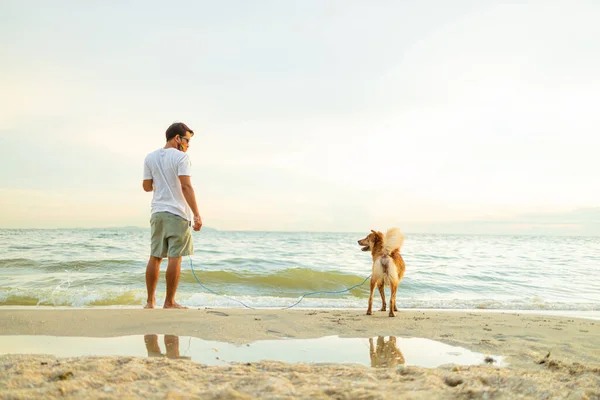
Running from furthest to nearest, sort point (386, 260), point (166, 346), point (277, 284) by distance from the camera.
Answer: point (277, 284) < point (386, 260) < point (166, 346)

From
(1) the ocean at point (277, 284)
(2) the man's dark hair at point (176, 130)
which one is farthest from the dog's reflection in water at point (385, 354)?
(2) the man's dark hair at point (176, 130)

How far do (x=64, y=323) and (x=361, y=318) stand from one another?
3310mm

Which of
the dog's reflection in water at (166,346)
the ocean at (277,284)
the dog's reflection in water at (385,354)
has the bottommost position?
the ocean at (277,284)

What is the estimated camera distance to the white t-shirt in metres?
5.38

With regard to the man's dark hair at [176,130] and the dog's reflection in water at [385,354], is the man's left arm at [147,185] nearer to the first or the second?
the man's dark hair at [176,130]

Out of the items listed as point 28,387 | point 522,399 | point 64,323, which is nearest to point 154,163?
point 64,323

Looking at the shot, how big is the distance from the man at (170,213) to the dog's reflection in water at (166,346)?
1.58 meters

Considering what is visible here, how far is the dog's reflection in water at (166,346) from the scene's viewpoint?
3368 mm

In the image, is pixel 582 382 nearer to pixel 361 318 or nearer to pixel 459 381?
pixel 459 381

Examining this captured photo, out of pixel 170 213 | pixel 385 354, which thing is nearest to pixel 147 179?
pixel 170 213

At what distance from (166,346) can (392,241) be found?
11.5 feet

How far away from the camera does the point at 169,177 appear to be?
5426 mm

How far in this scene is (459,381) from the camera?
8.55ft

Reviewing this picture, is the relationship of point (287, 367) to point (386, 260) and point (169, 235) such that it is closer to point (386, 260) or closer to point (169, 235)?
point (169, 235)
